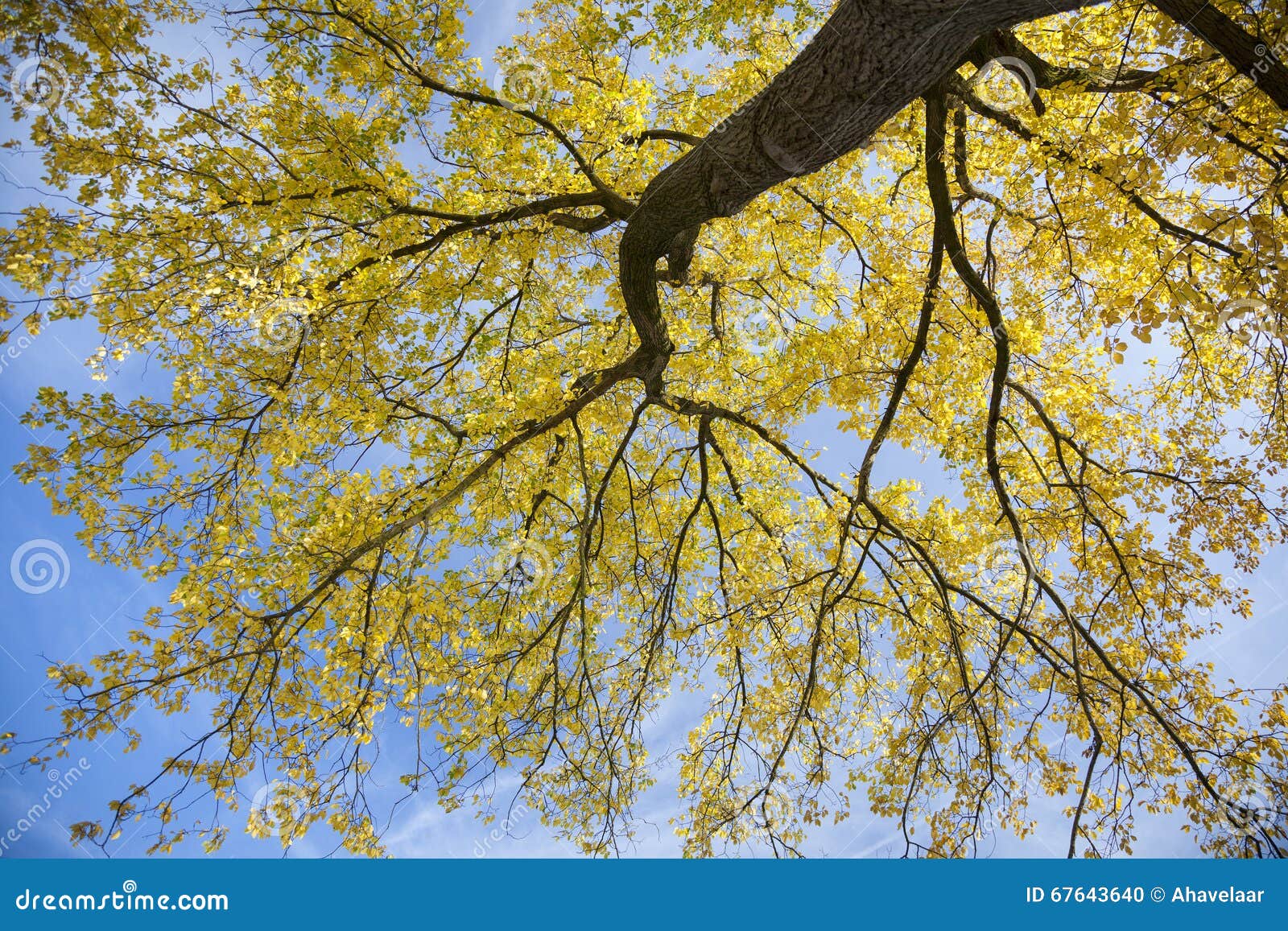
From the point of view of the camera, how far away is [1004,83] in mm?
4324

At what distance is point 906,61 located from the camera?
2.80 m

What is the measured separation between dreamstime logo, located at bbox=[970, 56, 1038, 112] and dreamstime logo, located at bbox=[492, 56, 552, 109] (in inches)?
122

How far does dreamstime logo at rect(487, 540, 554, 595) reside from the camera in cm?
595

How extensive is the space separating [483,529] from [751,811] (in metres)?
3.62

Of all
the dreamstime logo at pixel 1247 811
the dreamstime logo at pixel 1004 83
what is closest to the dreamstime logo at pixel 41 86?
the dreamstime logo at pixel 1004 83

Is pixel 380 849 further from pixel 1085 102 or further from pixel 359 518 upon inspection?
pixel 1085 102

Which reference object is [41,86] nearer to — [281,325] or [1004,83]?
[281,325]

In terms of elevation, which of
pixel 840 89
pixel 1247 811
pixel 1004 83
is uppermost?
pixel 1004 83

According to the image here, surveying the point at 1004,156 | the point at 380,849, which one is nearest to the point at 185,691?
the point at 380,849

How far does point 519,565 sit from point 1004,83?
5.52 m
